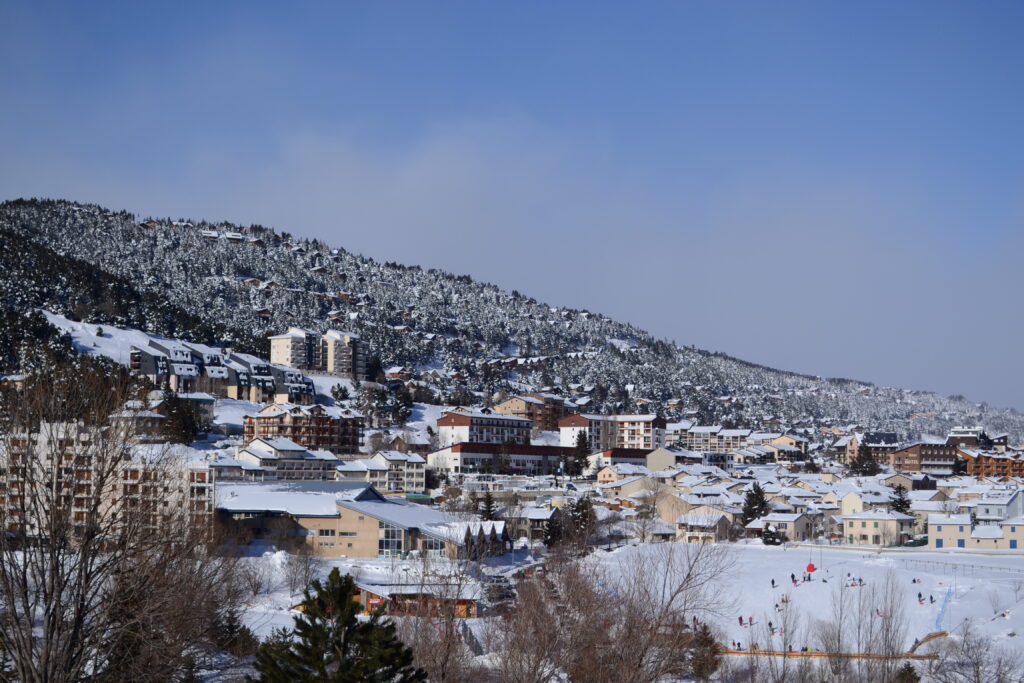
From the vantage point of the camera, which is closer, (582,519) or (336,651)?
(336,651)

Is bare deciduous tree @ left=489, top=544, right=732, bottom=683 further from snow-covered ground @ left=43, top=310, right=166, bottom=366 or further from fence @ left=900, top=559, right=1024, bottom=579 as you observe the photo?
snow-covered ground @ left=43, top=310, right=166, bottom=366

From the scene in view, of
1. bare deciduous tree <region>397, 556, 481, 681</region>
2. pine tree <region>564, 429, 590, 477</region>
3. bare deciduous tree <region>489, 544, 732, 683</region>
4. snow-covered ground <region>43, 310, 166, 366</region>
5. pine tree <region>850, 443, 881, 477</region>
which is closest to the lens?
bare deciduous tree <region>397, 556, 481, 681</region>

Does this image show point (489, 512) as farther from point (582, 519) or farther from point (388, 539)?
point (388, 539)

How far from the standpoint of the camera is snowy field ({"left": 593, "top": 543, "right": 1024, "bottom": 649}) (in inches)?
1209

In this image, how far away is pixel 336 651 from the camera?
13.6m

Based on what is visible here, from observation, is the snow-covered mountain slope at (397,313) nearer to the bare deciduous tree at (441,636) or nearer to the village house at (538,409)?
the village house at (538,409)

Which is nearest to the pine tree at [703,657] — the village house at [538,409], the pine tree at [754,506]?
the pine tree at [754,506]

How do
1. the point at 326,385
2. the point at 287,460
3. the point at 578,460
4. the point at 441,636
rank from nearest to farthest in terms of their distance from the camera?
the point at 441,636 → the point at 287,460 → the point at 578,460 → the point at 326,385

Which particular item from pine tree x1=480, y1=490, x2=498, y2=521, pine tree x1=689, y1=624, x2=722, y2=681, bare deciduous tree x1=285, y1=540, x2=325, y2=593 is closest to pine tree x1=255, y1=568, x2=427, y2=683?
pine tree x1=689, y1=624, x2=722, y2=681

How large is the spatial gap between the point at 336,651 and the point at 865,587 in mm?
26556

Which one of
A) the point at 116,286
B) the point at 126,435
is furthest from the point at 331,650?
the point at 116,286

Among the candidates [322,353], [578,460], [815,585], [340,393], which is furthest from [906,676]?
[322,353]

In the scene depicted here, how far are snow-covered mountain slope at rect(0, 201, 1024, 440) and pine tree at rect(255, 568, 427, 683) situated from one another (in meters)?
89.4

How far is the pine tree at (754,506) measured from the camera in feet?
175
